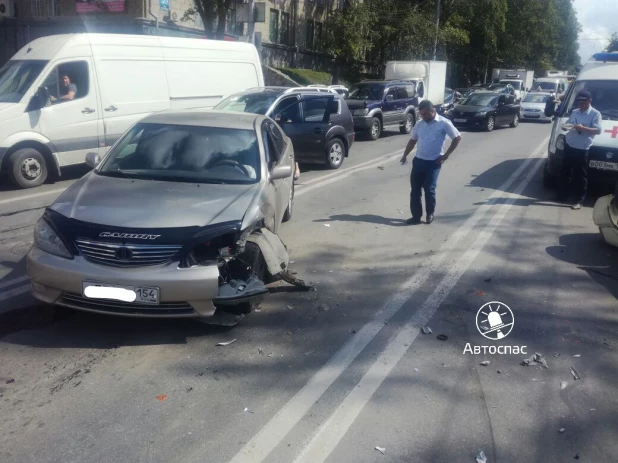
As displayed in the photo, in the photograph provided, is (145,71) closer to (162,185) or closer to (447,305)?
(162,185)

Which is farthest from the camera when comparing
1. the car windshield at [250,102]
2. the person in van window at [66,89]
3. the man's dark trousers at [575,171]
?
the car windshield at [250,102]

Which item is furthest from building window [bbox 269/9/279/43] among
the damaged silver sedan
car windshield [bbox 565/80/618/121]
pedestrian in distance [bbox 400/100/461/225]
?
the damaged silver sedan

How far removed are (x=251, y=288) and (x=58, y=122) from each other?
8108 mm

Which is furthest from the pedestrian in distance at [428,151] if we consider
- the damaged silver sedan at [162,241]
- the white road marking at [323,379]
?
the damaged silver sedan at [162,241]

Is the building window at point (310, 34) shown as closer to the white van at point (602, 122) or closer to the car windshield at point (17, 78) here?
the white van at point (602, 122)

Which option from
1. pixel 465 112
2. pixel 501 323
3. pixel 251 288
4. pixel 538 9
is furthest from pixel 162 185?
pixel 538 9

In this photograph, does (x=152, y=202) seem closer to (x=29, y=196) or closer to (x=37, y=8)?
(x=29, y=196)

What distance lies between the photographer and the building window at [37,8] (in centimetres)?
2933

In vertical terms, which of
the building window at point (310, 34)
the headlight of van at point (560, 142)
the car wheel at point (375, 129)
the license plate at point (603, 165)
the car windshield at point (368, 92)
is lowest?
the car wheel at point (375, 129)

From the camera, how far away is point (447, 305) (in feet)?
20.1

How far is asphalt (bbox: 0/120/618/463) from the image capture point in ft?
12.5

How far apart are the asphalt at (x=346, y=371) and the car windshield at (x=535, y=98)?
26378 mm

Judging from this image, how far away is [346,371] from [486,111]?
22.7 metres

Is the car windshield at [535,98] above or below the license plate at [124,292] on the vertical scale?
above
